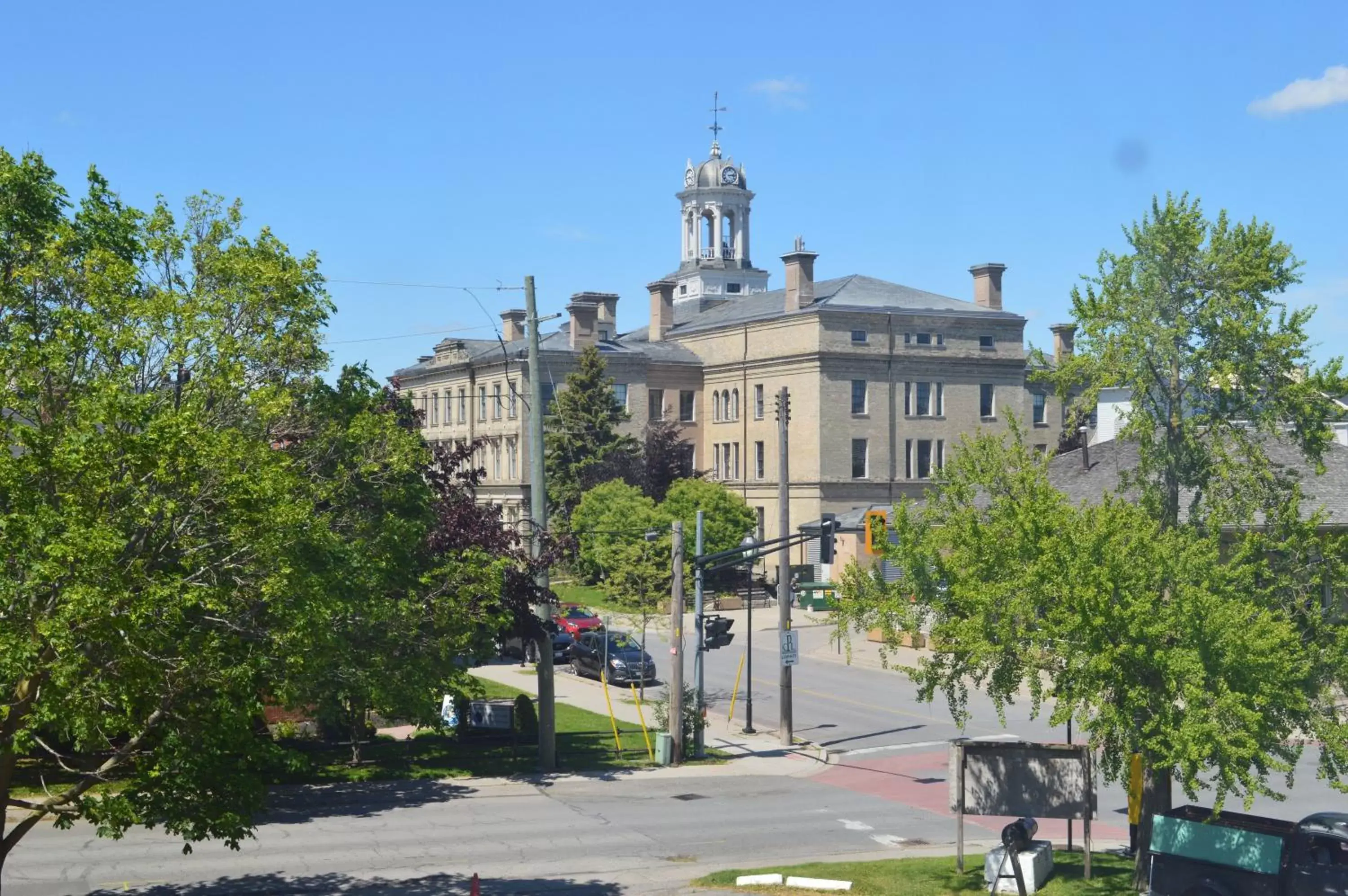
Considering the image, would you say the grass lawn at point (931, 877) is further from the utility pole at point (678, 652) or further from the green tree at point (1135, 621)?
the utility pole at point (678, 652)

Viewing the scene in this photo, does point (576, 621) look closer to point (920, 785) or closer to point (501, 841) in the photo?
point (920, 785)

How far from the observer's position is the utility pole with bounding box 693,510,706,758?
118 feet

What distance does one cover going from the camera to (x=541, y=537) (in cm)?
3269

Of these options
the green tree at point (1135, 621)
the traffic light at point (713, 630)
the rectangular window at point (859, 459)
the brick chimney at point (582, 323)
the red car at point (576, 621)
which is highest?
the brick chimney at point (582, 323)

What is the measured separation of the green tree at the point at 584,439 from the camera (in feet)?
265

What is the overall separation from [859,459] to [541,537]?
53.9 meters

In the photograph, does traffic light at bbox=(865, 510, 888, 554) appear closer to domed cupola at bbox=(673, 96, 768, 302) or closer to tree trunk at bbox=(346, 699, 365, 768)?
tree trunk at bbox=(346, 699, 365, 768)

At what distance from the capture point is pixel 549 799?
1194 inches

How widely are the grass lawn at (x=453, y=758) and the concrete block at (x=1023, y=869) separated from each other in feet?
45.6

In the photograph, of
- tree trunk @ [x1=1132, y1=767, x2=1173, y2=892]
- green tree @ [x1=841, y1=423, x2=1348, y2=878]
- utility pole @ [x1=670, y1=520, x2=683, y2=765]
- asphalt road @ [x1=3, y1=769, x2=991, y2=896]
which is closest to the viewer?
green tree @ [x1=841, y1=423, x2=1348, y2=878]

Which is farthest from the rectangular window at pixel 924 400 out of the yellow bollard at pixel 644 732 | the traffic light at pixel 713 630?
the traffic light at pixel 713 630

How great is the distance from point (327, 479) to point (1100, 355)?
13.1 m

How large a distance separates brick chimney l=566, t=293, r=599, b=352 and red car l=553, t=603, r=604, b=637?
3297 centimetres

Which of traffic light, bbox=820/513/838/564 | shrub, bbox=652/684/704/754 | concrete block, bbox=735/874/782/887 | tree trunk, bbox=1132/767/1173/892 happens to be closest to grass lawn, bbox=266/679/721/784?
shrub, bbox=652/684/704/754
